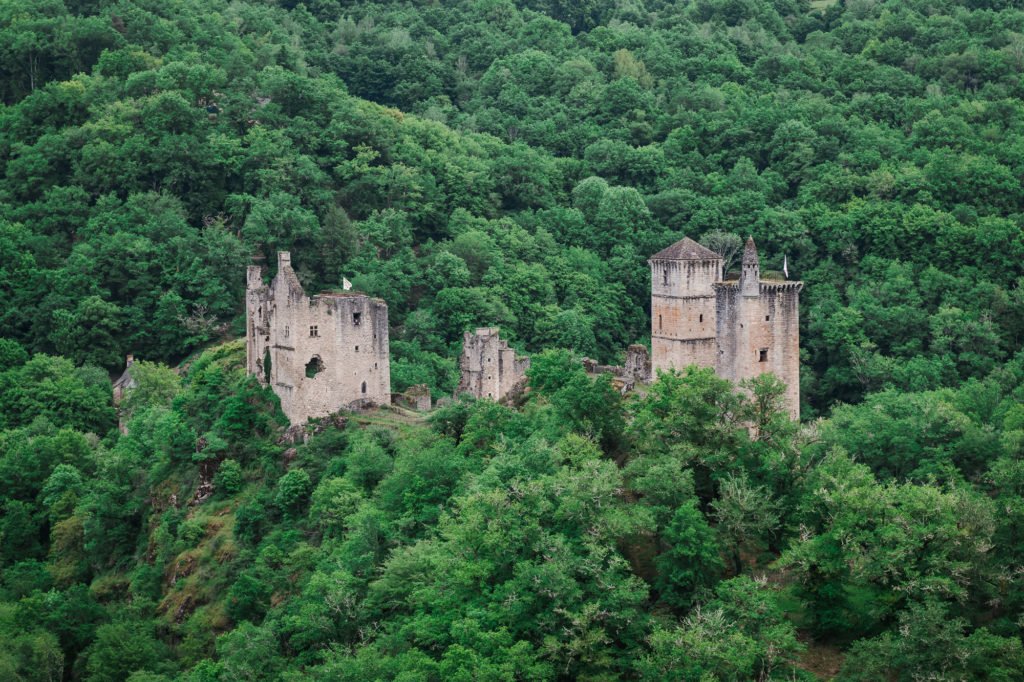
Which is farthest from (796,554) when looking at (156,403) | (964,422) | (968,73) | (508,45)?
(508,45)

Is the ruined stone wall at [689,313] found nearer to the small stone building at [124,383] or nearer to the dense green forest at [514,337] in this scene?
the dense green forest at [514,337]

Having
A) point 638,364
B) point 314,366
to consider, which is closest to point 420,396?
point 314,366

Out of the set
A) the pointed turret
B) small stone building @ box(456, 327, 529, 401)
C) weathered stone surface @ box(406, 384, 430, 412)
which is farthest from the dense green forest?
small stone building @ box(456, 327, 529, 401)

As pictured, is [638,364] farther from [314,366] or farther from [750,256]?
[314,366]

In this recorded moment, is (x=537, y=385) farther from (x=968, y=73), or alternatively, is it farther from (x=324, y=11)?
(x=324, y=11)

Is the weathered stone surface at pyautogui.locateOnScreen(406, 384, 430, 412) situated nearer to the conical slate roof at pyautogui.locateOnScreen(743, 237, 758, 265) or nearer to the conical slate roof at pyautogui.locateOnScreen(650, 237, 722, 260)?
the conical slate roof at pyautogui.locateOnScreen(650, 237, 722, 260)
